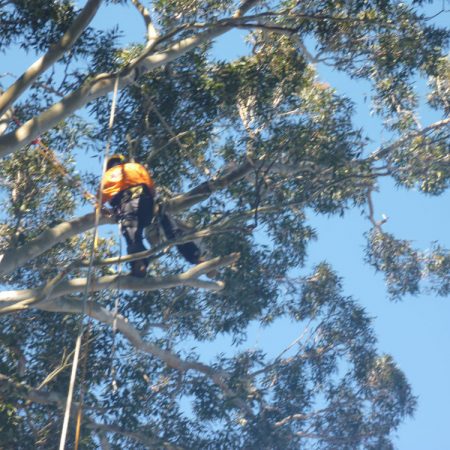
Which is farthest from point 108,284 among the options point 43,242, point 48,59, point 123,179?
point 48,59

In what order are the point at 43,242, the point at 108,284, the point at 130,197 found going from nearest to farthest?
1. the point at 130,197
2. the point at 43,242
3. the point at 108,284

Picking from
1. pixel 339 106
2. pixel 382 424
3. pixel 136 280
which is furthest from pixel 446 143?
pixel 136 280

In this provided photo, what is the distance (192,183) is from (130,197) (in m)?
2.19

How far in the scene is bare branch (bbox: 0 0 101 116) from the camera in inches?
390

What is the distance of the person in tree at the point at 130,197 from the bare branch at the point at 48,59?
1.20m

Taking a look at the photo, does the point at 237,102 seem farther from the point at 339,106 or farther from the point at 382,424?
the point at 382,424

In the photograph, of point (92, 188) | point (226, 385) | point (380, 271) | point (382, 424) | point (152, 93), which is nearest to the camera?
point (152, 93)

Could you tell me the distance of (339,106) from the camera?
523 inches

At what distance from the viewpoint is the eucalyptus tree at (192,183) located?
10977 mm

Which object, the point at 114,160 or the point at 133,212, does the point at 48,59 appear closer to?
the point at 114,160

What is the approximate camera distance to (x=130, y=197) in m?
10.3

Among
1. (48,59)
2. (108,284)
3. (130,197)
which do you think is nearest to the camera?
(48,59)

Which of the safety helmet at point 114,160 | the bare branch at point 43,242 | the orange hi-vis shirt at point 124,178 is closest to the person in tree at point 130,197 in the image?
the orange hi-vis shirt at point 124,178

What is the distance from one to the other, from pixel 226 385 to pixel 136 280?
3.95 m
